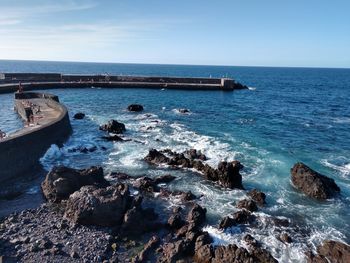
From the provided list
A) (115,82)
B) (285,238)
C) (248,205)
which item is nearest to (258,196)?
(248,205)

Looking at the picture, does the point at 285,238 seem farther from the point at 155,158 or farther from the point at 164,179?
the point at 155,158

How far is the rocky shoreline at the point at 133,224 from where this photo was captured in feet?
51.3

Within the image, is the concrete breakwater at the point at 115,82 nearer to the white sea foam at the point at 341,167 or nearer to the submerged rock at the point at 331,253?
the white sea foam at the point at 341,167

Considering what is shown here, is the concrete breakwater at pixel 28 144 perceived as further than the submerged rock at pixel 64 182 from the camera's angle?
Yes

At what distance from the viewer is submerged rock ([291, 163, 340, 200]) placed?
74.2ft

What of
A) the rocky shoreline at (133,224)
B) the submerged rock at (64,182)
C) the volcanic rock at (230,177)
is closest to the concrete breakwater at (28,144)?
the submerged rock at (64,182)

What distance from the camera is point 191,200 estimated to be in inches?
858

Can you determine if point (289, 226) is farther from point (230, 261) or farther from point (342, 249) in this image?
point (230, 261)

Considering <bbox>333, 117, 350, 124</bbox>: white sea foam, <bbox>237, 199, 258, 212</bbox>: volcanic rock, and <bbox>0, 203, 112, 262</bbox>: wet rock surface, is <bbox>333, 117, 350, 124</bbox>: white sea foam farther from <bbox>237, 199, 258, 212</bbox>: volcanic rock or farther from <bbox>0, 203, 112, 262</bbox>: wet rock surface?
<bbox>0, 203, 112, 262</bbox>: wet rock surface

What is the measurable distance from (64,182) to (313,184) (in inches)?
649

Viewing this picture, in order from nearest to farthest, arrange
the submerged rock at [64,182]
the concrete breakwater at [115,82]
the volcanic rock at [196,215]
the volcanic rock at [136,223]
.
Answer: the volcanic rock at [136,223], the volcanic rock at [196,215], the submerged rock at [64,182], the concrete breakwater at [115,82]

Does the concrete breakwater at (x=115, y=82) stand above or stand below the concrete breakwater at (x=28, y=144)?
above

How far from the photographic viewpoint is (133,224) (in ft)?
58.3

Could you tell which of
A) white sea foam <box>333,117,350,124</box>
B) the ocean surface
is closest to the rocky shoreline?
the ocean surface
